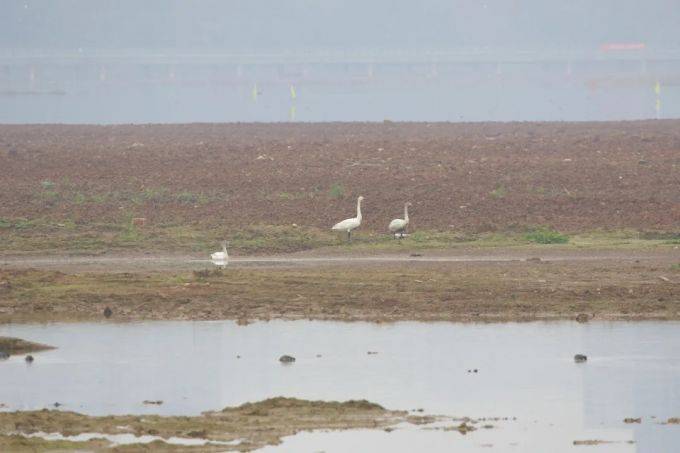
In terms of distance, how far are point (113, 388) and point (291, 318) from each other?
16.7 ft

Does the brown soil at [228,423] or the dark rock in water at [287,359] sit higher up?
the dark rock in water at [287,359]

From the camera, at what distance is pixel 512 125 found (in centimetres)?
5803

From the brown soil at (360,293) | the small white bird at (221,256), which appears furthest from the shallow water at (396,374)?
the small white bird at (221,256)

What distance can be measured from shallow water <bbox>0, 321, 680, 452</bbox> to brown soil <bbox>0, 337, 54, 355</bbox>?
0.32 metres

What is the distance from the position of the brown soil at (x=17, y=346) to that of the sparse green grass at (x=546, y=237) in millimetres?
12182

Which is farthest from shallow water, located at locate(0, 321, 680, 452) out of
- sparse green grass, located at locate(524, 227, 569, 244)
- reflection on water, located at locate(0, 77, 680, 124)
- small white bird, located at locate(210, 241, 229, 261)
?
reflection on water, located at locate(0, 77, 680, 124)

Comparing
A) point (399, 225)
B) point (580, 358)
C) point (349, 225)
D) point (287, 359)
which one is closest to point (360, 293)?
point (287, 359)

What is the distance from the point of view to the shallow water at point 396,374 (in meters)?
15.8

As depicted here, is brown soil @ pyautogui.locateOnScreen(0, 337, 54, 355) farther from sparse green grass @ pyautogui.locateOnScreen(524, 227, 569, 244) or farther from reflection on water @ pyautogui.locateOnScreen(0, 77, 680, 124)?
reflection on water @ pyautogui.locateOnScreen(0, 77, 680, 124)

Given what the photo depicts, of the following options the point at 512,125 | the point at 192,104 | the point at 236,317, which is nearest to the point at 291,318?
the point at 236,317

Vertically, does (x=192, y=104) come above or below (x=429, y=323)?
above

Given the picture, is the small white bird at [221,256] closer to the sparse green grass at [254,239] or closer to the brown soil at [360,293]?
the brown soil at [360,293]

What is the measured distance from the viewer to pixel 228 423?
15.8m

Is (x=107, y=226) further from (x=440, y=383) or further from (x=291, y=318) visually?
(x=440, y=383)
